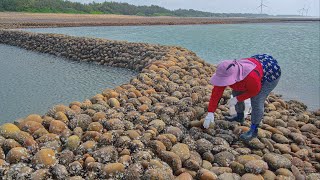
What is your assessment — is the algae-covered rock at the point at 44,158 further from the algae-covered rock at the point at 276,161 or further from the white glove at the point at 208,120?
the algae-covered rock at the point at 276,161

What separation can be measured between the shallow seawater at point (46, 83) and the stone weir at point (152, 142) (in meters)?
1.58

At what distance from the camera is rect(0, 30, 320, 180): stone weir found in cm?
308

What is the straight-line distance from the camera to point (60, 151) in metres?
3.36

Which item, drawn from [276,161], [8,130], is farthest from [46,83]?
[276,161]

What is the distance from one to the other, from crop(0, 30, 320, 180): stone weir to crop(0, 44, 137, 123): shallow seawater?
1.58m

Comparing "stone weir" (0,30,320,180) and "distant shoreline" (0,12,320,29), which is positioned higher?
"distant shoreline" (0,12,320,29)

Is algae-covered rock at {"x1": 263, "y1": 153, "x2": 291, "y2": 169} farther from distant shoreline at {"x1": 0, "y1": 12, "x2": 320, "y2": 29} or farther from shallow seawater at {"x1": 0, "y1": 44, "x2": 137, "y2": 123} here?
distant shoreline at {"x1": 0, "y1": 12, "x2": 320, "y2": 29}

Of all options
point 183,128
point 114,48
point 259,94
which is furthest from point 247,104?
point 114,48

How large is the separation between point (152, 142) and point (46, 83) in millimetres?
4789

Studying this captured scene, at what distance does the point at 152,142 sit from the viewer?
3510mm

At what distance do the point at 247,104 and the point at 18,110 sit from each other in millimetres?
3888

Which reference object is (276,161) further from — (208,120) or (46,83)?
(46,83)

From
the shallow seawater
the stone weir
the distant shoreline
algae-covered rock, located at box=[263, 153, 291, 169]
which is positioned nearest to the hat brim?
the stone weir

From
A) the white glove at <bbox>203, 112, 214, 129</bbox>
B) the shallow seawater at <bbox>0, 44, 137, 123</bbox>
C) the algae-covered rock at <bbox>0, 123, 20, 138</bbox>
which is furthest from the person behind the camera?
the shallow seawater at <bbox>0, 44, 137, 123</bbox>
